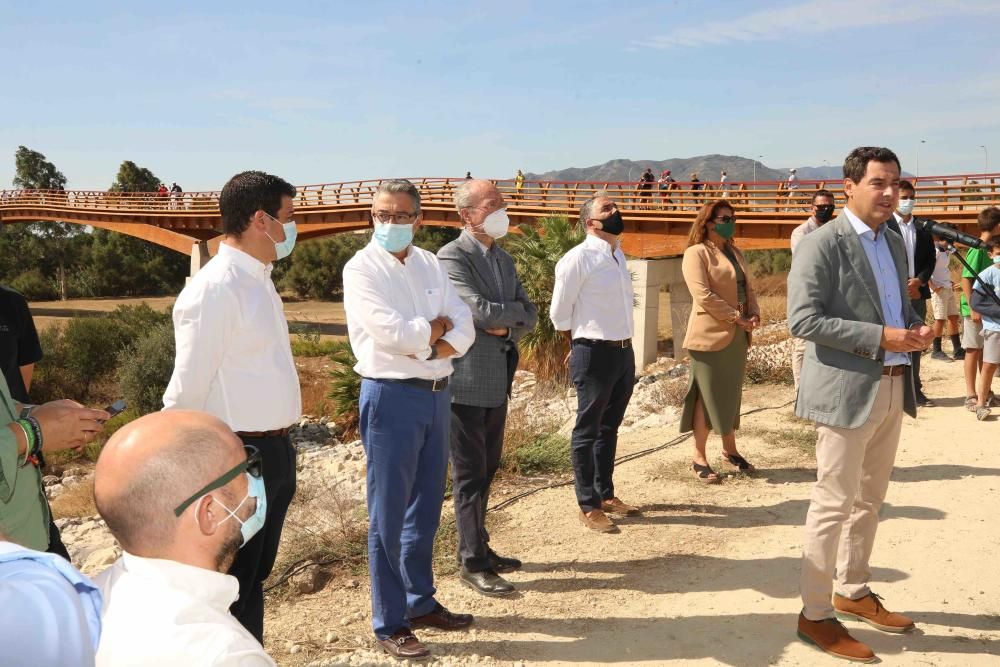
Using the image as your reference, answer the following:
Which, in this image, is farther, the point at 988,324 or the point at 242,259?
the point at 988,324

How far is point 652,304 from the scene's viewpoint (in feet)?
61.3

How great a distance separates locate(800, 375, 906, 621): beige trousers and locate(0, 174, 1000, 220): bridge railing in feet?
17.8

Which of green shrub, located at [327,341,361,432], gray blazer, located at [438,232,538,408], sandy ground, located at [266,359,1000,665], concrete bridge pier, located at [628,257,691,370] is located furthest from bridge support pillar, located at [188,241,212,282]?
gray blazer, located at [438,232,538,408]

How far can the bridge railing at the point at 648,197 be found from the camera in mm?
16312

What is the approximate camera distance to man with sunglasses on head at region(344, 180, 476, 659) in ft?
12.1

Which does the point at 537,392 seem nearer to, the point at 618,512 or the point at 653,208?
the point at 618,512

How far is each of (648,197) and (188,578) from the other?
21974 mm

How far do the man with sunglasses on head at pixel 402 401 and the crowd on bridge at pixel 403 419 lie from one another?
1 centimetres

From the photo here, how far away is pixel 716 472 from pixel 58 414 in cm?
483

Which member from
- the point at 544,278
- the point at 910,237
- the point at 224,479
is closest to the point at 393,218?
the point at 224,479

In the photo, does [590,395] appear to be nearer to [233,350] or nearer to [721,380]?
[721,380]

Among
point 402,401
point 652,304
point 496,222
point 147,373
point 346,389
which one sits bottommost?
point 147,373

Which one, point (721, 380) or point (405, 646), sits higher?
point (721, 380)

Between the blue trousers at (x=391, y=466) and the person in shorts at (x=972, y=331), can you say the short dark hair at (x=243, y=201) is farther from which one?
the person in shorts at (x=972, y=331)
